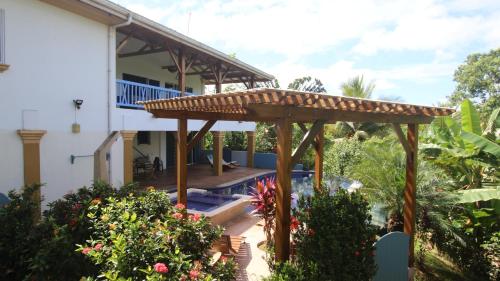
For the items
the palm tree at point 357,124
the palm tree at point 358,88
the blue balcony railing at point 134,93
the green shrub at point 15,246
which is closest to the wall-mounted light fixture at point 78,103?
the blue balcony railing at point 134,93

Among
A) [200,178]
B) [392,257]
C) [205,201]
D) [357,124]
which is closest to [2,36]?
[205,201]

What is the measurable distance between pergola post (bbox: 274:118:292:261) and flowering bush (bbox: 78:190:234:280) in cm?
85

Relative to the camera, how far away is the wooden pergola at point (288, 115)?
3.97m

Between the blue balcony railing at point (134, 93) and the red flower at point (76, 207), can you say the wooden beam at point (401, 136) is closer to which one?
the red flower at point (76, 207)

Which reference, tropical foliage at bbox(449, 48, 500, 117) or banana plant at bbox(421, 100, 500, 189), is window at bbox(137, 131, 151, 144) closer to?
banana plant at bbox(421, 100, 500, 189)

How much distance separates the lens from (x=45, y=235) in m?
4.30

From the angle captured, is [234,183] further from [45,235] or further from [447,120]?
[45,235]

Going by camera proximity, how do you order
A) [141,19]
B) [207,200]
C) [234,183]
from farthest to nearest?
[234,183]
[207,200]
[141,19]

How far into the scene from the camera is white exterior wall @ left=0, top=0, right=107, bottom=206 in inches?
296

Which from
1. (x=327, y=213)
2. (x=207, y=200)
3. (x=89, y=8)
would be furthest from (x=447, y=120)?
(x=89, y=8)

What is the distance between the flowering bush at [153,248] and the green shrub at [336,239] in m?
1.27

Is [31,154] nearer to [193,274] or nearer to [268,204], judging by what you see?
[268,204]

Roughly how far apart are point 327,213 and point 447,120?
18.8 feet

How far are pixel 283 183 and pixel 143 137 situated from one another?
1446cm
